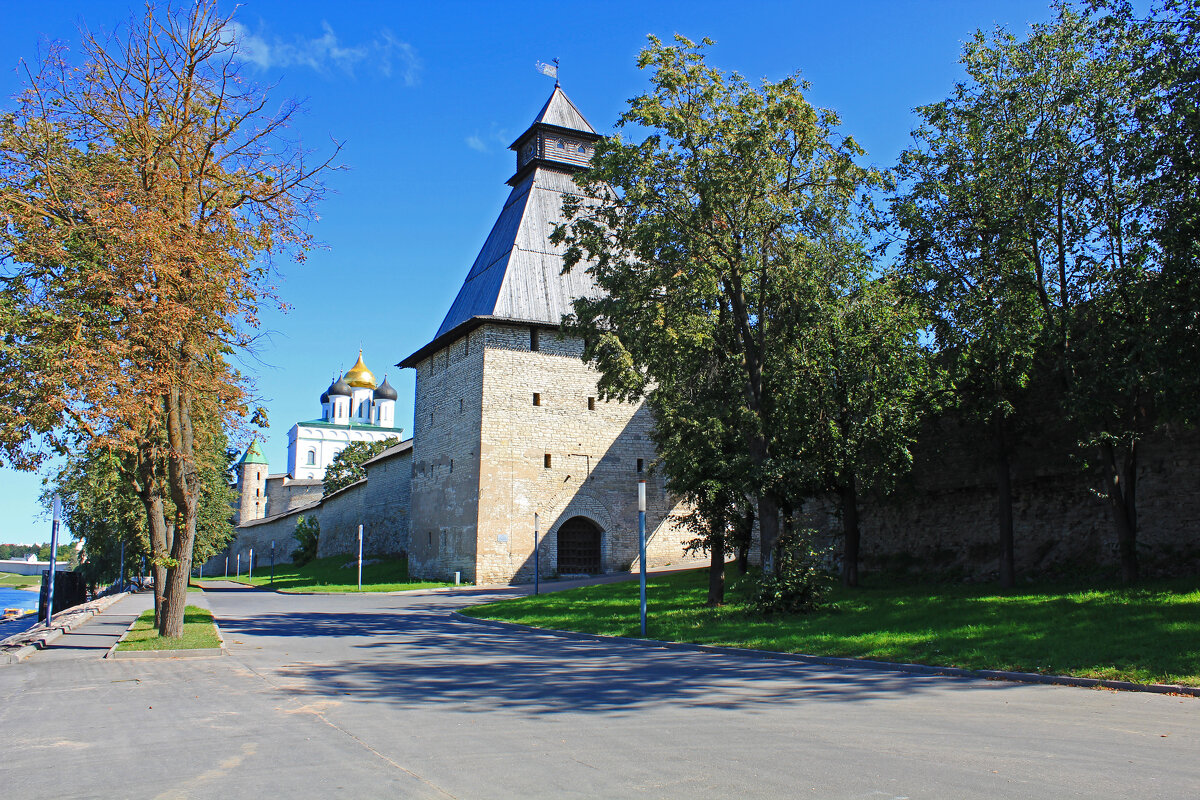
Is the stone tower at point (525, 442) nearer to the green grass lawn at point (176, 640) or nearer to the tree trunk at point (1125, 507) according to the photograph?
the green grass lawn at point (176, 640)

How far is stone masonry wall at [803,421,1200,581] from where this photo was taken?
54.5ft

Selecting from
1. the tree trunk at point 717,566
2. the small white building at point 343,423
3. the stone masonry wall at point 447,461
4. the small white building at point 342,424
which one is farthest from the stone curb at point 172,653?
the small white building at point 343,423

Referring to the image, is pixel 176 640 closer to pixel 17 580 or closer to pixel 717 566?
pixel 717 566

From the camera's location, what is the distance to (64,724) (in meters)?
7.55

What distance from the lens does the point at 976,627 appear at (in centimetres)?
1247

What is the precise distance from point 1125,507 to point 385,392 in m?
105

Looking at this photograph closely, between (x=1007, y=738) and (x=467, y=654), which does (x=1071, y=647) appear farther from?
(x=467, y=654)

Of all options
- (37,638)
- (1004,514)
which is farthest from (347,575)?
(1004,514)

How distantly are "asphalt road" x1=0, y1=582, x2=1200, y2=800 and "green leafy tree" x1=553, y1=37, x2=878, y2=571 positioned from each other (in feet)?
22.3

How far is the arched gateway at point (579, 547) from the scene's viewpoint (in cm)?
3691

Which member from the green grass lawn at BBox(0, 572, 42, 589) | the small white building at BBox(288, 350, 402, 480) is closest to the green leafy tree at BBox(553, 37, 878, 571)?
the small white building at BBox(288, 350, 402, 480)

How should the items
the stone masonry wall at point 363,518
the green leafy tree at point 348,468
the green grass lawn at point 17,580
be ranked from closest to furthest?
the stone masonry wall at point 363,518
the green leafy tree at point 348,468
the green grass lawn at point 17,580

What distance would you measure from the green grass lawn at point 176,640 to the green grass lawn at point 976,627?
627 centimetres

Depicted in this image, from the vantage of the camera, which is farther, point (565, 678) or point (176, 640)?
point (176, 640)
